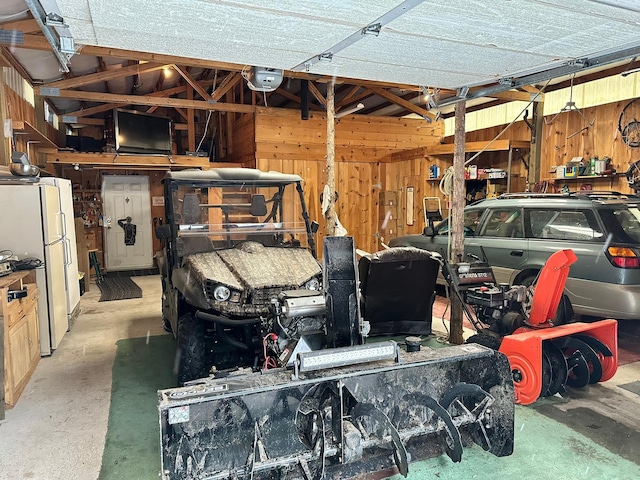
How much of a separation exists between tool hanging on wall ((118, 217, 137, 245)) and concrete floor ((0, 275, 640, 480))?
498cm

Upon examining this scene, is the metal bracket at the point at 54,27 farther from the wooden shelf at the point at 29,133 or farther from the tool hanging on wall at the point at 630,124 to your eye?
the tool hanging on wall at the point at 630,124

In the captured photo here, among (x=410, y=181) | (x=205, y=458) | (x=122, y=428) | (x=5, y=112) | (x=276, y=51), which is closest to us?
(x=205, y=458)

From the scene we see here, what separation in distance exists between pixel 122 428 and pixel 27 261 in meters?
2.13

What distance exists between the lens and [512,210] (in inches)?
219

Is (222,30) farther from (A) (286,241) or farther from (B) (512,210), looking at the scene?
(B) (512,210)

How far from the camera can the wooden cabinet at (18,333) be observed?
330 cm

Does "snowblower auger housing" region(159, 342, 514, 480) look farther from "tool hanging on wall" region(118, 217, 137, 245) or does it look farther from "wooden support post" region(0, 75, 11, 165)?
"tool hanging on wall" region(118, 217, 137, 245)

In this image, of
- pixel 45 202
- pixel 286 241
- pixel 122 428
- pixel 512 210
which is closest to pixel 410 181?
pixel 512 210

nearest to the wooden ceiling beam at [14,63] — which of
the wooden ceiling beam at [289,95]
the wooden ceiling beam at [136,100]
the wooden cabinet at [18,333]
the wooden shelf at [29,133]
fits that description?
the wooden ceiling beam at [136,100]

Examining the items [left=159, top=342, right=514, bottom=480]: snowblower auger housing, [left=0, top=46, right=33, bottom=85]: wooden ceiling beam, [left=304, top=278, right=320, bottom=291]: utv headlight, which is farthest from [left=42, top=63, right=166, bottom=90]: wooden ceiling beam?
[left=159, top=342, right=514, bottom=480]: snowblower auger housing

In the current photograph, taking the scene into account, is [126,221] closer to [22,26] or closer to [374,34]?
[22,26]

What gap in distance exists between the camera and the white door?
10.0m

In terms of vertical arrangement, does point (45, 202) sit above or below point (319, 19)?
below

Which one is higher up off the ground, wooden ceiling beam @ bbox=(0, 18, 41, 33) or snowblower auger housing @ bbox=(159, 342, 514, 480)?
wooden ceiling beam @ bbox=(0, 18, 41, 33)
